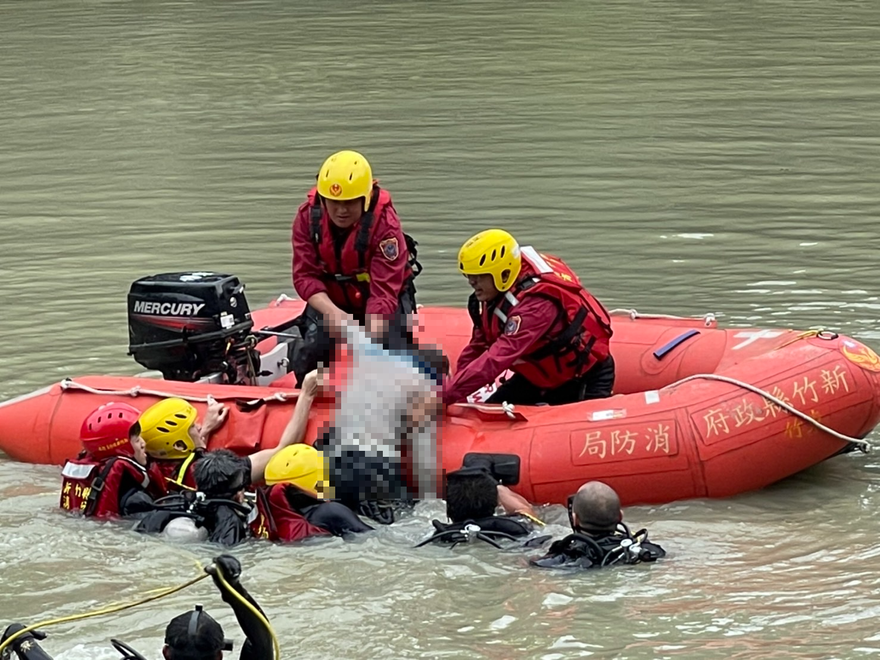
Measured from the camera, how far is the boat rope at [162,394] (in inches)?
270

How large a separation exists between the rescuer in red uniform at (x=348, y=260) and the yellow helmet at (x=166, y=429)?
0.75 metres

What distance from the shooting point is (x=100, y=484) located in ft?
20.5

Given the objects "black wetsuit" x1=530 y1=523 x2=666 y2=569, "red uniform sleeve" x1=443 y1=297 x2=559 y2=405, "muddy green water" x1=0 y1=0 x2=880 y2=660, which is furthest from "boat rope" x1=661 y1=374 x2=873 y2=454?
"black wetsuit" x1=530 y1=523 x2=666 y2=569

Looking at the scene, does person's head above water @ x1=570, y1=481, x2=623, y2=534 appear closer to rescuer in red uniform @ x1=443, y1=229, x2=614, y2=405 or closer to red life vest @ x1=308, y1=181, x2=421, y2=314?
rescuer in red uniform @ x1=443, y1=229, x2=614, y2=405

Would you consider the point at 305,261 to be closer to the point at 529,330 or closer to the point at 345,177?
the point at 345,177

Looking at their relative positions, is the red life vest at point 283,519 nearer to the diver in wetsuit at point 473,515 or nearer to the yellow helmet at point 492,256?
the diver in wetsuit at point 473,515

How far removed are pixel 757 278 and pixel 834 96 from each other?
5866 millimetres

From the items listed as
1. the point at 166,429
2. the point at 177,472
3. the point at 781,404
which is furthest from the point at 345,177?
the point at 781,404

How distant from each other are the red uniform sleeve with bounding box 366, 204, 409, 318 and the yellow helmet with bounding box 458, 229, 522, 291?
54 cm

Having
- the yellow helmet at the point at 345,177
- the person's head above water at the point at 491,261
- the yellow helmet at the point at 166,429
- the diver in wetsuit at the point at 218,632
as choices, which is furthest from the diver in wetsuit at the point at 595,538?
the diver in wetsuit at the point at 218,632

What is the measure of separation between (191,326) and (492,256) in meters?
1.53

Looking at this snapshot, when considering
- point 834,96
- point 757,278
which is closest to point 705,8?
point 834,96

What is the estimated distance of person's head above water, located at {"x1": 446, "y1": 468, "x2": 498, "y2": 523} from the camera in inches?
226

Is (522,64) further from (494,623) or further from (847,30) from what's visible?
(494,623)
